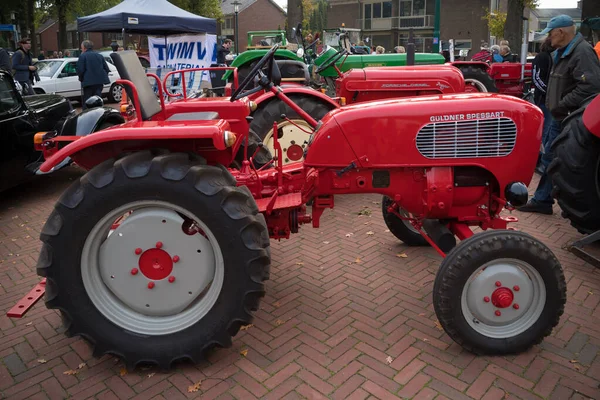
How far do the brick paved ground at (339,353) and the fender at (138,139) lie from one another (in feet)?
3.85

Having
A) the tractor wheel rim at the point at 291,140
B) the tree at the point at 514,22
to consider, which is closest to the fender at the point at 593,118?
the tractor wheel rim at the point at 291,140

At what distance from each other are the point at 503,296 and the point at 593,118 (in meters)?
1.84

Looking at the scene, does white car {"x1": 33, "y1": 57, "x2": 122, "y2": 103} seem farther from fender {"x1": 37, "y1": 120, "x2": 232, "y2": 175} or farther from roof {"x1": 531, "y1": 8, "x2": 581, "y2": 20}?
roof {"x1": 531, "y1": 8, "x2": 581, "y2": 20}

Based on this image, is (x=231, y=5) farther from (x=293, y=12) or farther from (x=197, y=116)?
(x=197, y=116)

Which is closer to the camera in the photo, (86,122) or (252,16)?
(86,122)

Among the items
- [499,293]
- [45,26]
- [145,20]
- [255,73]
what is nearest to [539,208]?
[499,293]

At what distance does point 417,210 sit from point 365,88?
3226mm

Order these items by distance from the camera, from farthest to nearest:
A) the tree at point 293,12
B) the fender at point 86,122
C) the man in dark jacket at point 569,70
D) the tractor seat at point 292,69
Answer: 1. the tree at point 293,12
2. the tractor seat at point 292,69
3. the fender at point 86,122
4. the man in dark jacket at point 569,70

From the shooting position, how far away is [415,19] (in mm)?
42906

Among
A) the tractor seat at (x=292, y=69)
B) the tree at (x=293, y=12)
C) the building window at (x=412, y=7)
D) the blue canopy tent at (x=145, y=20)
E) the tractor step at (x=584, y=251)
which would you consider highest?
the building window at (x=412, y=7)

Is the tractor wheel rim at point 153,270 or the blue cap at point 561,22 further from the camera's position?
the blue cap at point 561,22

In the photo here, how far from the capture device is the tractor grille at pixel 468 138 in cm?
296

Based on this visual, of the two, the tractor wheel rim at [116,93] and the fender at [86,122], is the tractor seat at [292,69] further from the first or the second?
the tractor wheel rim at [116,93]

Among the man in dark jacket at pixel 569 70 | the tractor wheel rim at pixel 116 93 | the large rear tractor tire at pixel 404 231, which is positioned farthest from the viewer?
the tractor wheel rim at pixel 116 93
